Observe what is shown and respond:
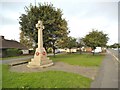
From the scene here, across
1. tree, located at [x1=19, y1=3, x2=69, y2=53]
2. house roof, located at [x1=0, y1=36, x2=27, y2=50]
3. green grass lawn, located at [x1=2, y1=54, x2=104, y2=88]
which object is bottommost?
green grass lawn, located at [x1=2, y1=54, x2=104, y2=88]

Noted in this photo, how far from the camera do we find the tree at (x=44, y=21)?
2770cm

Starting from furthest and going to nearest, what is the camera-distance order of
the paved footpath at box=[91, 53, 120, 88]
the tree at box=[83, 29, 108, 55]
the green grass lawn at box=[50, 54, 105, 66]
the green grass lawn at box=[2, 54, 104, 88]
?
the tree at box=[83, 29, 108, 55], the green grass lawn at box=[50, 54, 105, 66], the paved footpath at box=[91, 53, 120, 88], the green grass lawn at box=[2, 54, 104, 88]

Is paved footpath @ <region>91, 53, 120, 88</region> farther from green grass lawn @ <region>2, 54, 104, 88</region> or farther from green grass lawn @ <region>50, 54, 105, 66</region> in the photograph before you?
green grass lawn @ <region>50, 54, 105, 66</region>

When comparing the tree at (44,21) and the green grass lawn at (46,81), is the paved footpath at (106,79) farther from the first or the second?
the tree at (44,21)

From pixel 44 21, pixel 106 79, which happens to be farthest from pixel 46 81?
pixel 44 21

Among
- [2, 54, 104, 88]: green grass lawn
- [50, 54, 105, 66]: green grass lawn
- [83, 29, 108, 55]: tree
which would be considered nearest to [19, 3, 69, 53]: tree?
[50, 54, 105, 66]: green grass lawn

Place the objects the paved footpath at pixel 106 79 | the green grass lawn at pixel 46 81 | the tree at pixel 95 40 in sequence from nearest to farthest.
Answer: the green grass lawn at pixel 46 81, the paved footpath at pixel 106 79, the tree at pixel 95 40

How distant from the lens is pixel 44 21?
90.2 feet

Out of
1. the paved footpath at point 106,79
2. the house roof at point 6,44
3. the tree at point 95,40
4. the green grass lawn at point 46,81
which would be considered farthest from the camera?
the house roof at point 6,44

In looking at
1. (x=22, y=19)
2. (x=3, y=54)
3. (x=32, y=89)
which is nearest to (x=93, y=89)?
(x=32, y=89)

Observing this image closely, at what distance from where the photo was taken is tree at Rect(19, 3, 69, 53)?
27.7 meters

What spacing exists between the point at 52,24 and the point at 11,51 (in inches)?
581

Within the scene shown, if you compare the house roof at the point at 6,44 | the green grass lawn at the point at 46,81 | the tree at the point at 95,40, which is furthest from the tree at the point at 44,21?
the green grass lawn at the point at 46,81

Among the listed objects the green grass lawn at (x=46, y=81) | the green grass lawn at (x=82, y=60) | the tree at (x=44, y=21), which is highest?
the tree at (x=44, y=21)
